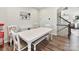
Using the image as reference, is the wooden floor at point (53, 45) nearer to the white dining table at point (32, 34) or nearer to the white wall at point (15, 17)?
the white dining table at point (32, 34)

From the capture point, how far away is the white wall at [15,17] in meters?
1.50

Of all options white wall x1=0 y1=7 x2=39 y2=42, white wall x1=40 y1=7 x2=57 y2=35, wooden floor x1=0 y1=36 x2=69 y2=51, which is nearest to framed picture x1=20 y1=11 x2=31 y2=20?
white wall x1=0 y1=7 x2=39 y2=42

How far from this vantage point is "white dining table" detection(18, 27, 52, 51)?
152cm

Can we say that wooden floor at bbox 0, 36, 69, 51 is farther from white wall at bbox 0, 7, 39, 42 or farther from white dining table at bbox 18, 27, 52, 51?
white wall at bbox 0, 7, 39, 42

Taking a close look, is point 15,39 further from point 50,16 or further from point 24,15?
point 50,16

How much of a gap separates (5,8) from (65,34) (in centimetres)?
79

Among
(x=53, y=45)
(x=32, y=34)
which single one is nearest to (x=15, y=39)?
(x=32, y=34)

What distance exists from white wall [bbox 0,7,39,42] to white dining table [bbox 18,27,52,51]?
0.07 metres

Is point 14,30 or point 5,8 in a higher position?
point 5,8

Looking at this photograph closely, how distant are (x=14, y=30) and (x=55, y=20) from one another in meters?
0.51
